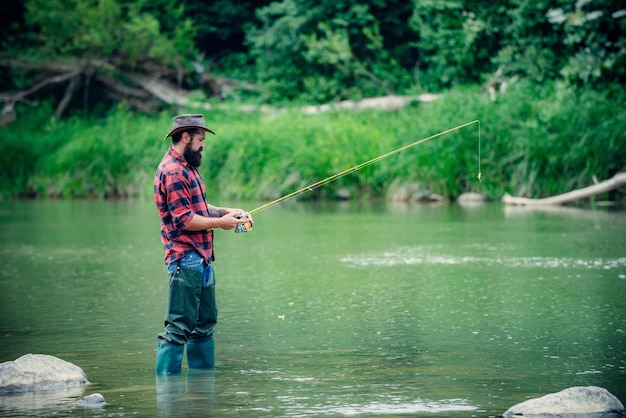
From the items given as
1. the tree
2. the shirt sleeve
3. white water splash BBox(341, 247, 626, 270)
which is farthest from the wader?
the tree

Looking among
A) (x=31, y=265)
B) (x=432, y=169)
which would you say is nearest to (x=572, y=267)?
(x=31, y=265)

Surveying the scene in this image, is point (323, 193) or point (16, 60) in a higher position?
point (16, 60)

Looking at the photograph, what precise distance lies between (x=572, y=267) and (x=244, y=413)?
7.08m

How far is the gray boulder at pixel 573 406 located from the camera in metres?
5.74

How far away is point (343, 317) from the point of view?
30.5 ft

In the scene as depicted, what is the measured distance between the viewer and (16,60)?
34938mm

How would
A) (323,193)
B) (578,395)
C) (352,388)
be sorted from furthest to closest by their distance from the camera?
(323,193) → (352,388) → (578,395)

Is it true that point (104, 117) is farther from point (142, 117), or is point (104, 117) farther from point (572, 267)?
point (572, 267)

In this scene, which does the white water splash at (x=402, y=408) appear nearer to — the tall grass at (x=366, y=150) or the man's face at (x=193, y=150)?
the man's face at (x=193, y=150)

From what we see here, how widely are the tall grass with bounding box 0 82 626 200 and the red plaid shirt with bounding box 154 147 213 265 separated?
15.8m

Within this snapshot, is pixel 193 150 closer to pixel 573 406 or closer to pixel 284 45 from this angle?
pixel 573 406

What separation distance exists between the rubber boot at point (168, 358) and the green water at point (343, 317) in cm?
13

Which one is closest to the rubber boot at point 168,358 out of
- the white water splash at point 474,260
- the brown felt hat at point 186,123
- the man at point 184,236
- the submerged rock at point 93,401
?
the man at point 184,236

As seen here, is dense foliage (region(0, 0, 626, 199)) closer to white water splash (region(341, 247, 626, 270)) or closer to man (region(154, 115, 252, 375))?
white water splash (region(341, 247, 626, 270))
